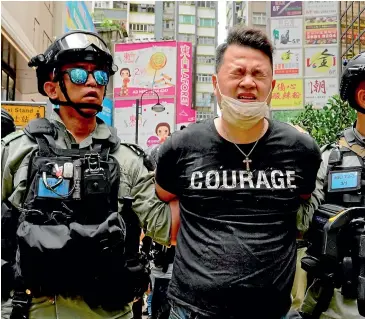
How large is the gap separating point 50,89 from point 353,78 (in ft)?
5.98

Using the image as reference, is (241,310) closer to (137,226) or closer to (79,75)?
(137,226)

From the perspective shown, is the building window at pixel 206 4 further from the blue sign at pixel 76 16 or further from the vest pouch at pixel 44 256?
the vest pouch at pixel 44 256

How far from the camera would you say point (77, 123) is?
122 inches

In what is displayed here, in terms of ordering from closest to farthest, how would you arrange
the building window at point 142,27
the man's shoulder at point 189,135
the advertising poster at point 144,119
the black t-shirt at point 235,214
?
the black t-shirt at point 235,214, the man's shoulder at point 189,135, the advertising poster at point 144,119, the building window at point 142,27

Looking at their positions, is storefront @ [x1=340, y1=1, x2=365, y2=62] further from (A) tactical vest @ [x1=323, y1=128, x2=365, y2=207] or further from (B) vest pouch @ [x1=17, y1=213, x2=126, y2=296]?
(B) vest pouch @ [x1=17, y1=213, x2=126, y2=296]

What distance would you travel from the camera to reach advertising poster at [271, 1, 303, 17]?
24016mm

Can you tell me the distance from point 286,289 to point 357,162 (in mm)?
1075

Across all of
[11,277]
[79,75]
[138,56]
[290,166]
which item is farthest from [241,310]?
[138,56]

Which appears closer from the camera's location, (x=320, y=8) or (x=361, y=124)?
(x=361, y=124)

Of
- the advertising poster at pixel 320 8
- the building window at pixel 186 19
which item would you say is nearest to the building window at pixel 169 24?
the building window at pixel 186 19

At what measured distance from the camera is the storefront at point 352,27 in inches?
825

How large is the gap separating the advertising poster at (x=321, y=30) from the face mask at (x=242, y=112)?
72.5 ft

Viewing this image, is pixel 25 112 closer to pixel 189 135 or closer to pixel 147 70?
pixel 189 135

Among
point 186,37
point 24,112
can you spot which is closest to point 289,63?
point 24,112
